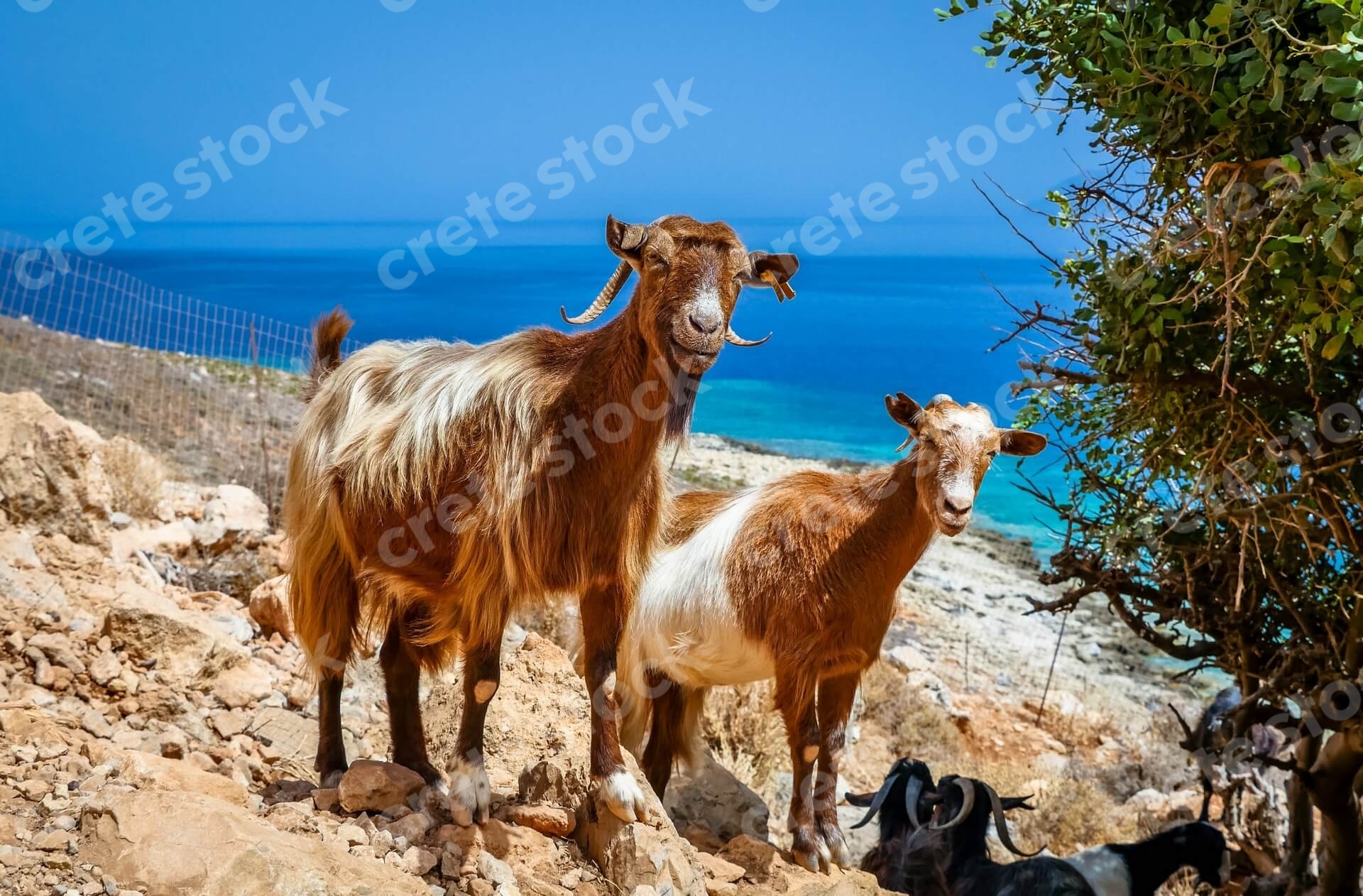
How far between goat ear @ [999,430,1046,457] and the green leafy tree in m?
0.21

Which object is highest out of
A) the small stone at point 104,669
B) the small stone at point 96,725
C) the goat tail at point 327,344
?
the goat tail at point 327,344

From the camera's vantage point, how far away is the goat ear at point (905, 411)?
4484 mm

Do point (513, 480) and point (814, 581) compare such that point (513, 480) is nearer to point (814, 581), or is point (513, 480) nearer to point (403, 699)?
point (403, 699)

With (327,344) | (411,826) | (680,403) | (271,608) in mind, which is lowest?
(411,826)

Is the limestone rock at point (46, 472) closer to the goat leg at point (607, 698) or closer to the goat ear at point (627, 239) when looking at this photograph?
the goat leg at point (607, 698)

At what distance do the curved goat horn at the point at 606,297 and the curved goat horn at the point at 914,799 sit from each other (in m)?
2.80

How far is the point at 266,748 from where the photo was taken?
4.46 m

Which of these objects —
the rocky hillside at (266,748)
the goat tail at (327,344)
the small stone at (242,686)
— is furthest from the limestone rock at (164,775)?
the goat tail at (327,344)

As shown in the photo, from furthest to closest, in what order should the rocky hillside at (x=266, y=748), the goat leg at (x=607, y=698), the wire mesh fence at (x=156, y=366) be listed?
the wire mesh fence at (x=156, y=366), the goat leg at (x=607, y=698), the rocky hillside at (x=266, y=748)

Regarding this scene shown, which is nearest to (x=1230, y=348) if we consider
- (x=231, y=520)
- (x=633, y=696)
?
(x=633, y=696)

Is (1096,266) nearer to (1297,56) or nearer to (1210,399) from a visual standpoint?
(1210,399)

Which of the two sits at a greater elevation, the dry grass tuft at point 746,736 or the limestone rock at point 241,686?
the dry grass tuft at point 746,736

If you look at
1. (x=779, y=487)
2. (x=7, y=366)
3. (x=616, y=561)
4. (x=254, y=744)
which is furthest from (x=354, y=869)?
(x=7, y=366)

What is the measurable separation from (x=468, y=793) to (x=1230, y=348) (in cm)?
288
